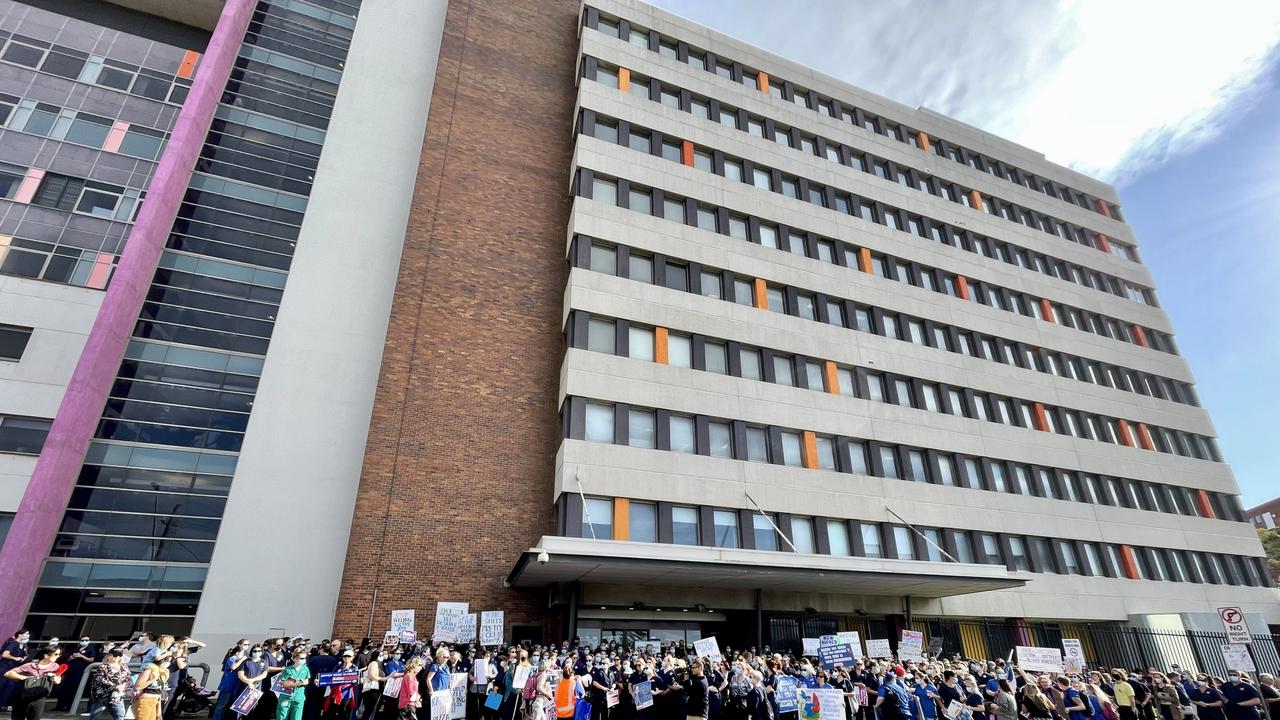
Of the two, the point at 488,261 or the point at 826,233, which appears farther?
the point at 826,233

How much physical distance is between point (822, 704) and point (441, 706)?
827cm

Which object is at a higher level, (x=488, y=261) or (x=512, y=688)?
(x=488, y=261)

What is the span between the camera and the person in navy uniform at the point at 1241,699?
15.0 m

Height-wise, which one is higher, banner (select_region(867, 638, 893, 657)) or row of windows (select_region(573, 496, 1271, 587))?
row of windows (select_region(573, 496, 1271, 587))

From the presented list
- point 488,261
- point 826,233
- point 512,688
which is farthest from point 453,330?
point 826,233

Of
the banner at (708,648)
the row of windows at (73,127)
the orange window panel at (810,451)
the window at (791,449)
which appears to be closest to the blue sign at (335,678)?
the banner at (708,648)

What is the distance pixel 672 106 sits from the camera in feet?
106

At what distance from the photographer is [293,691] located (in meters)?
13.0

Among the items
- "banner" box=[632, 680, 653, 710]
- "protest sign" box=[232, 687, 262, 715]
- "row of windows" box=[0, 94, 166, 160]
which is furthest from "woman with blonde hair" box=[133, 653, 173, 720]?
"row of windows" box=[0, 94, 166, 160]

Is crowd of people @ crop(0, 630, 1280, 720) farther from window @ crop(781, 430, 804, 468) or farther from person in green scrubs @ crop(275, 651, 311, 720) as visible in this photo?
window @ crop(781, 430, 804, 468)

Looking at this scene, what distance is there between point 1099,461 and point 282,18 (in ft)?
155

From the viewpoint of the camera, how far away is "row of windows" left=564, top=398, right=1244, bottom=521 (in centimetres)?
2409

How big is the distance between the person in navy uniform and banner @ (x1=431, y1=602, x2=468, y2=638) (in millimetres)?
19781

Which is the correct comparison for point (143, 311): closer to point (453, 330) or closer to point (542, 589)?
point (453, 330)
